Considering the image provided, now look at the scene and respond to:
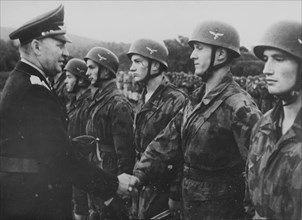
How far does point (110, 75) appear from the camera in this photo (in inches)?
292

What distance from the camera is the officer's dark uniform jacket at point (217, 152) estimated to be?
4156mm

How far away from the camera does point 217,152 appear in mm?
4211

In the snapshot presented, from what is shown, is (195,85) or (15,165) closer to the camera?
(15,165)

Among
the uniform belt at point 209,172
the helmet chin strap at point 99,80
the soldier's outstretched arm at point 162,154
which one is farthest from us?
the helmet chin strap at point 99,80

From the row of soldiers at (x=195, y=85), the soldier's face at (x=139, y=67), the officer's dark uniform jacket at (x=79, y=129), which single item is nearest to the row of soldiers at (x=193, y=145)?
the soldier's face at (x=139, y=67)

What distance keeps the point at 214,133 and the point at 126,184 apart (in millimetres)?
1167

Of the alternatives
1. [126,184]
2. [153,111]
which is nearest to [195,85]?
[153,111]

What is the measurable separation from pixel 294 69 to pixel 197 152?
4.66 feet

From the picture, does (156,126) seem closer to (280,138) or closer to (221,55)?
(221,55)

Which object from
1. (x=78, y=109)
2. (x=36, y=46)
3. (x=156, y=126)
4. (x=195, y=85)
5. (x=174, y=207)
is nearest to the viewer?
(x=36, y=46)

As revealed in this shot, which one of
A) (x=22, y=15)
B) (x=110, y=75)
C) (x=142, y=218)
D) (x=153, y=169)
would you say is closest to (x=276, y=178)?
(x=153, y=169)

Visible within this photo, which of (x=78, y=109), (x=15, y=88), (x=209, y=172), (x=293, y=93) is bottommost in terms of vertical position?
(x=78, y=109)

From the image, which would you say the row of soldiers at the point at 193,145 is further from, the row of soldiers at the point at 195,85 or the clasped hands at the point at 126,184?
the row of soldiers at the point at 195,85

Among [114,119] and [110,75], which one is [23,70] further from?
[110,75]
